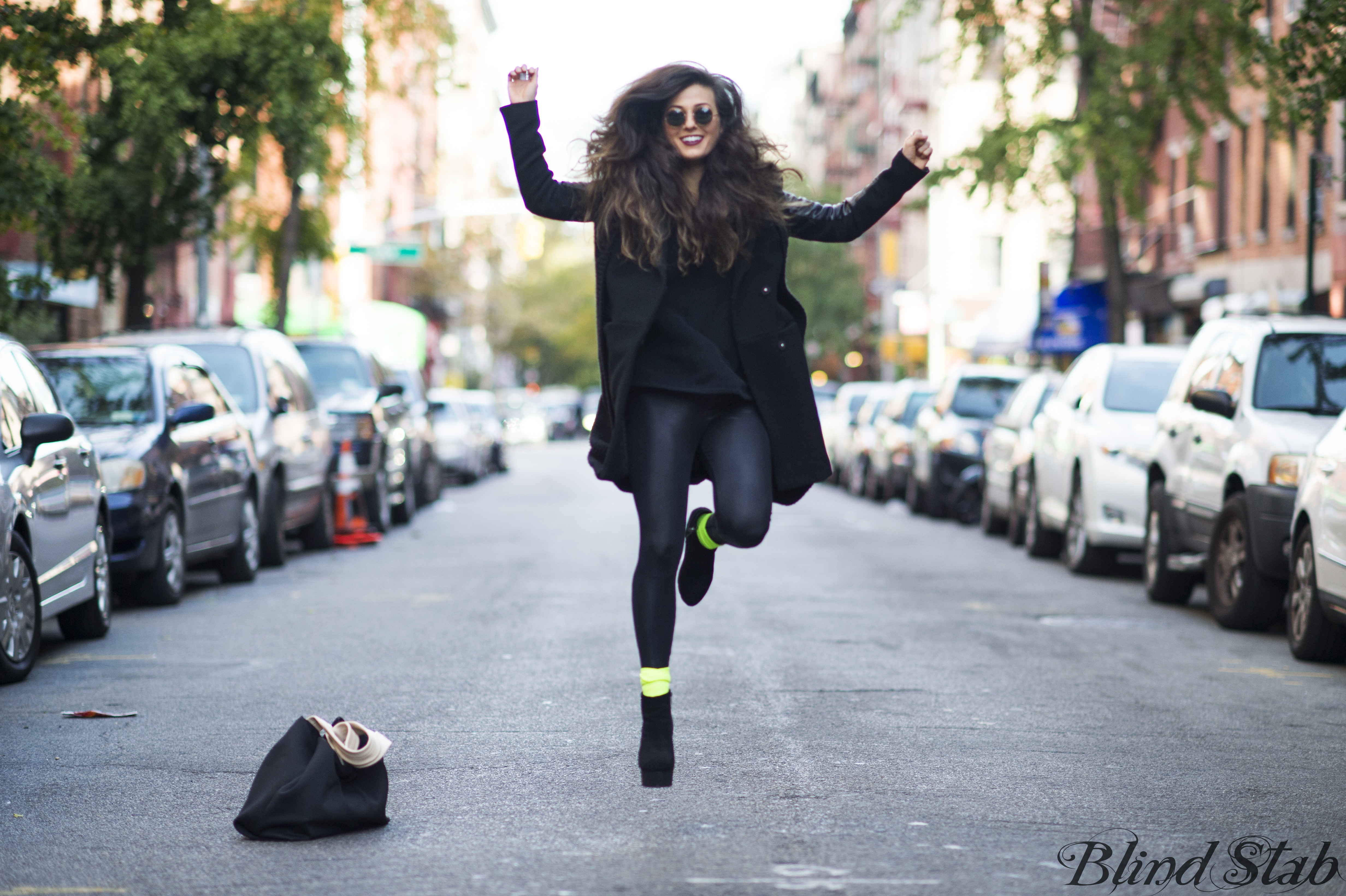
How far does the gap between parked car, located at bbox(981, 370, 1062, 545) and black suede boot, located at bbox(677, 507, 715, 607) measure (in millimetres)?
11694

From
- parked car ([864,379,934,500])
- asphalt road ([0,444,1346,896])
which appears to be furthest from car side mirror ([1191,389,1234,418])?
parked car ([864,379,934,500])

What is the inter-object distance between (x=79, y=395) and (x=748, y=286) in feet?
24.7

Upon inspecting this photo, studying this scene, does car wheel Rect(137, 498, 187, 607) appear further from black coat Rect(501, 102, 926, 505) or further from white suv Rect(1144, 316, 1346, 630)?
black coat Rect(501, 102, 926, 505)

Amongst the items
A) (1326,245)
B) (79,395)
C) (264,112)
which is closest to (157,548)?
(79,395)

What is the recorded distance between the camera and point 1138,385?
1537 centimetres

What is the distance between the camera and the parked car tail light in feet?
34.6

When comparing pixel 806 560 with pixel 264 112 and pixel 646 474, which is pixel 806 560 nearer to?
pixel 264 112

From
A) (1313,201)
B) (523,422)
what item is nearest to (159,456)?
(1313,201)

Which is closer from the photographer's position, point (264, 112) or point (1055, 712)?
point (1055, 712)

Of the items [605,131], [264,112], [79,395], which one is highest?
[264,112]

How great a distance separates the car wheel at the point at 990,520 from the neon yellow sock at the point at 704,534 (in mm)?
14277

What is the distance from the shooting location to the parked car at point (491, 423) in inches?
1400

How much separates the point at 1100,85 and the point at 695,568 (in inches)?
760

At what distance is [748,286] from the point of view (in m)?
5.55
